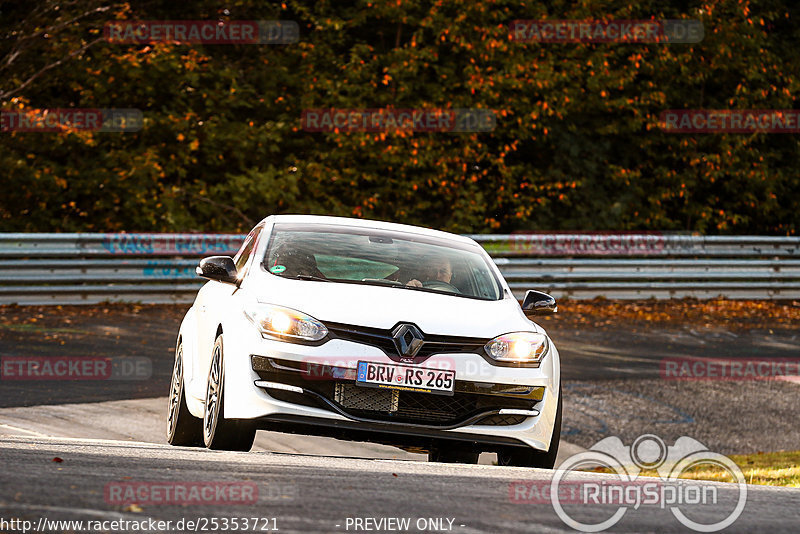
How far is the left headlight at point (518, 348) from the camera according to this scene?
7.16 meters

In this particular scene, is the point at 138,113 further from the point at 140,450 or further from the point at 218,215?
the point at 140,450

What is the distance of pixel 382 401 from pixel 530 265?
13755 millimetres

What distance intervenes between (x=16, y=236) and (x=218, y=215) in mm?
5496

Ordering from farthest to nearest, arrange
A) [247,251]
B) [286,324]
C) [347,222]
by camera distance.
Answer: [347,222], [247,251], [286,324]

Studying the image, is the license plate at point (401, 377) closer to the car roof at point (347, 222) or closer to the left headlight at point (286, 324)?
the left headlight at point (286, 324)

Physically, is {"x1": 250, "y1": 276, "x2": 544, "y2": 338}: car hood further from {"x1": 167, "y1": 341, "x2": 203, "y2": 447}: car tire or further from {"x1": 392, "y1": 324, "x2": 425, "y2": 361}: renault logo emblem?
{"x1": 167, "y1": 341, "x2": 203, "y2": 447}: car tire

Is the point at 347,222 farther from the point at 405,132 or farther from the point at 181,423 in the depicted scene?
the point at 405,132

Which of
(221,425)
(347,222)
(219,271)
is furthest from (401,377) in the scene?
(347,222)

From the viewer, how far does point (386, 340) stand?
693 cm

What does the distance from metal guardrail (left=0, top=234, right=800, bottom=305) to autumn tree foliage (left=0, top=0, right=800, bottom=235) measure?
8.79 feet

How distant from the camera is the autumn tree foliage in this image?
71.9 ft

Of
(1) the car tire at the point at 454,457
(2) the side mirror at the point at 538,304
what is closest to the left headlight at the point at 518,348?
(2) the side mirror at the point at 538,304

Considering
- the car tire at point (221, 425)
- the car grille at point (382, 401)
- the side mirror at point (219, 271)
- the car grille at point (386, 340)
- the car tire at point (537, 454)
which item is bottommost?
the car tire at point (537, 454)

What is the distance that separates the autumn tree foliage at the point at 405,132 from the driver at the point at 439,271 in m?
13.9
